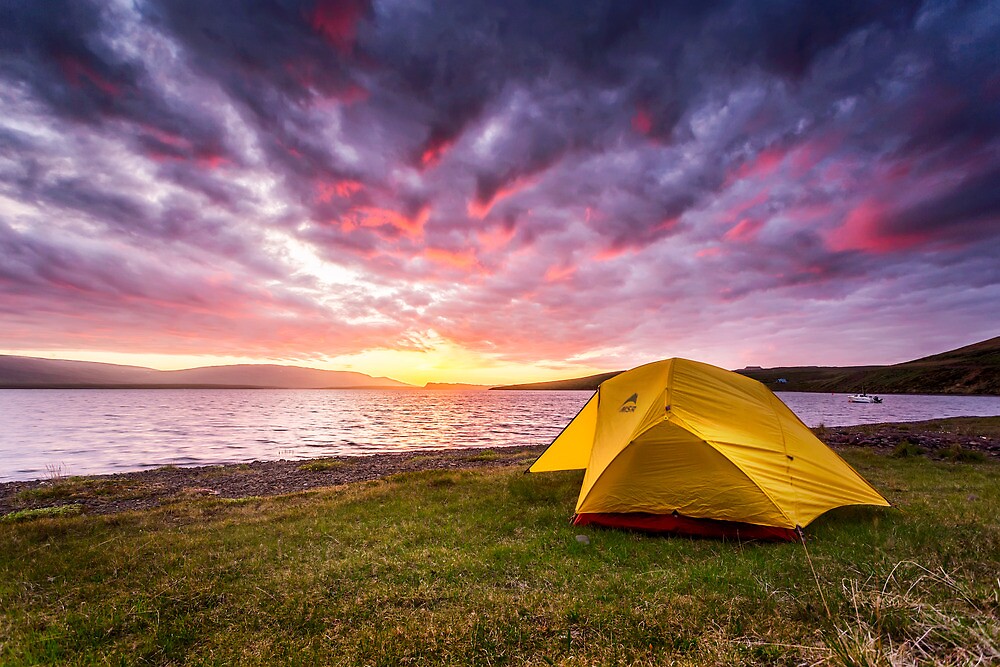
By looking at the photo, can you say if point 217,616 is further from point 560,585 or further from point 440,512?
point 440,512

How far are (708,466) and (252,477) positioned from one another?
21587 mm

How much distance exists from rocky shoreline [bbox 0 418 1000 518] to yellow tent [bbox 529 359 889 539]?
10459 mm

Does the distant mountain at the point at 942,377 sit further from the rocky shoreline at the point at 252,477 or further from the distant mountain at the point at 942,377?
the rocky shoreline at the point at 252,477

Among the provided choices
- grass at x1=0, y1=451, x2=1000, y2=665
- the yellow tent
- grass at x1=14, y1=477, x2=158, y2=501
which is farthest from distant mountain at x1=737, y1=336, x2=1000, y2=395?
grass at x1=14, y1=477, x2=158, y2=501

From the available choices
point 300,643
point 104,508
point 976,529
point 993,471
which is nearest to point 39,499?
point 104,508

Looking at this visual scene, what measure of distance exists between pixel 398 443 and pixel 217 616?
117 ft

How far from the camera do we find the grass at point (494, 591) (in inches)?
180

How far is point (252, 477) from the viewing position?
70.9 feet

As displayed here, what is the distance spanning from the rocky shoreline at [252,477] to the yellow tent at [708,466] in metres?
10.5

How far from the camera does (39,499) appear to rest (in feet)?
55.6

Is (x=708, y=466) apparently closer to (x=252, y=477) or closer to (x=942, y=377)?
(x=252, y=477)

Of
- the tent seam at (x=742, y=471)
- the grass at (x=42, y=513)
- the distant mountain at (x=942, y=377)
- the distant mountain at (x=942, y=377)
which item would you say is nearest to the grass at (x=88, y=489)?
the grass at (x=42, y=513)

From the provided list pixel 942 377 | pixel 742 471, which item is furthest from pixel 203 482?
pixel 942 377

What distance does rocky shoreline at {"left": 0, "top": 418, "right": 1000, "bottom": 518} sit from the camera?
55.0ft
